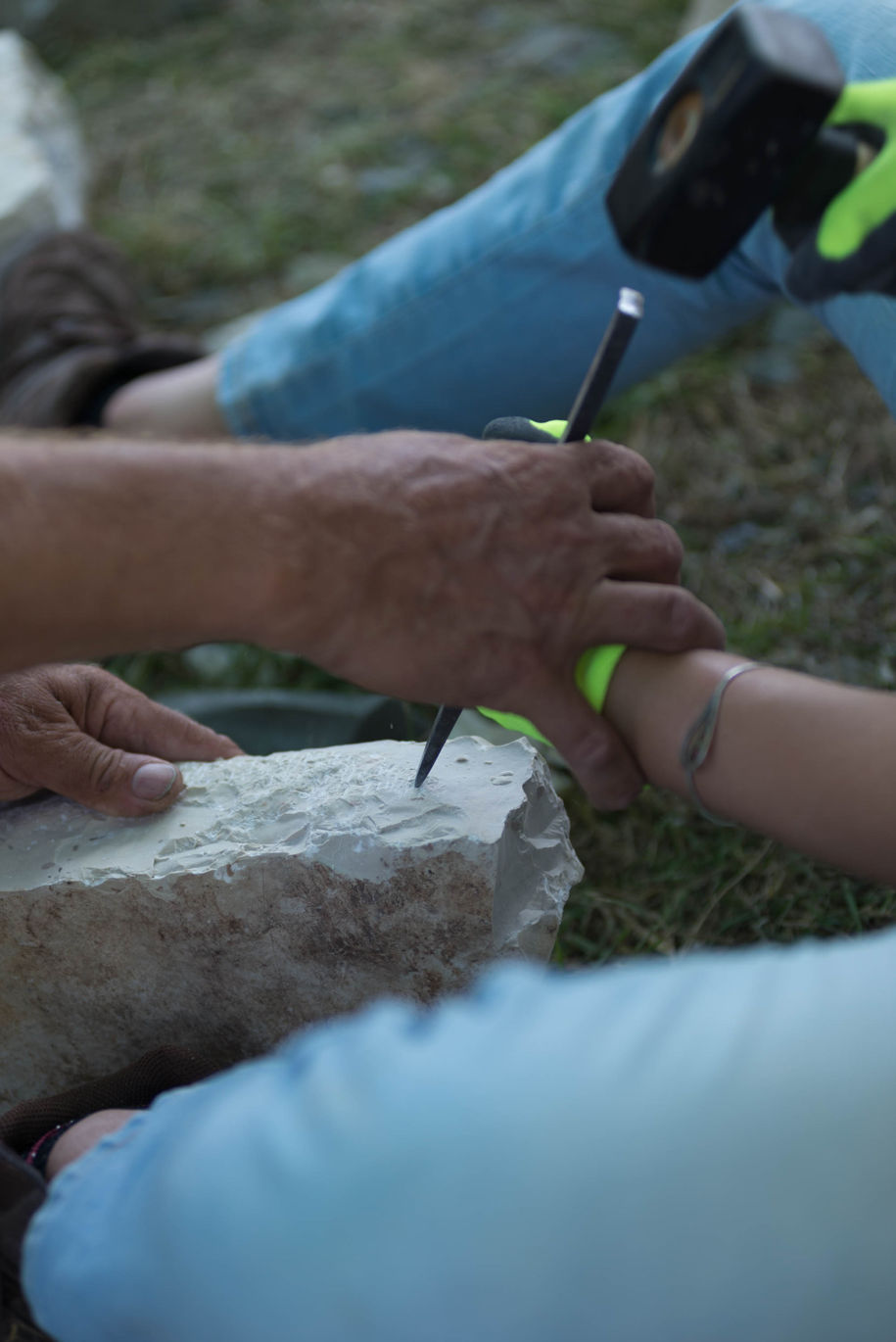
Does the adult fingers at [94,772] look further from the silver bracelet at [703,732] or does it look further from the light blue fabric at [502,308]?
the light blue fabric at [502,308]

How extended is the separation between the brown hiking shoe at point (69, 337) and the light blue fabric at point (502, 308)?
0.44 metres

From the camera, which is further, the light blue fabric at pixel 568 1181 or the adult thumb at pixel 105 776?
the adult thumb at pixel 105 776

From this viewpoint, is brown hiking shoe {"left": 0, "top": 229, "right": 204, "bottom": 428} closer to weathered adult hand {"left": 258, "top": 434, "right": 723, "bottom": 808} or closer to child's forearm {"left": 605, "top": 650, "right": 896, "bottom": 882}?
weathered adult hand {"left": 258, "top": 434, "right": 723, "bottom": 808}

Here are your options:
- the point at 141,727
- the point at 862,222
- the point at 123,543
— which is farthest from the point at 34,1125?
the point at 862,222

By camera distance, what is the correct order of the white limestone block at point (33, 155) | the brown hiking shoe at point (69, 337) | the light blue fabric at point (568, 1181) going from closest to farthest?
the light blue fabric at point (568, 1181) → the brown hiking shoe at point (69, 337) → the white limestone block at point (33, 155)

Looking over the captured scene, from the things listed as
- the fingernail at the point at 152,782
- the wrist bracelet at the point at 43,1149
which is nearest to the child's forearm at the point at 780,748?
the fingernail at the point at 152,782

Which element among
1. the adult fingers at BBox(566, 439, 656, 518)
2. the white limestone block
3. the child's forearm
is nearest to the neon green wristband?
the child's forearm

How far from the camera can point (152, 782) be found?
49.5 inches

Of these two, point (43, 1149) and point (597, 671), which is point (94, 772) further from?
point (597, 671)

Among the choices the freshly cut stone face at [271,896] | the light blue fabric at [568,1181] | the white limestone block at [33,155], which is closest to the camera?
the light blue fabric at [568,1181]

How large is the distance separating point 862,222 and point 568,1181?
81 cm

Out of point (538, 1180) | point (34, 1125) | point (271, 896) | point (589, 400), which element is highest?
point (589, 400)

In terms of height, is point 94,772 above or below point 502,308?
below

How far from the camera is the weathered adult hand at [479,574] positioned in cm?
92
